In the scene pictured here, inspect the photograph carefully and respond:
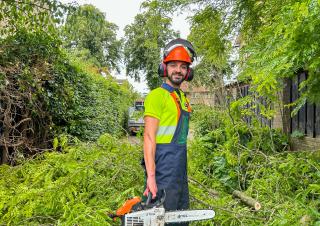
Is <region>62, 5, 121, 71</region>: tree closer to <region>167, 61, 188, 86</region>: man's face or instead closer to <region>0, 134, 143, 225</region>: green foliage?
<region>0, 134, 143, 225</region>: green foliage

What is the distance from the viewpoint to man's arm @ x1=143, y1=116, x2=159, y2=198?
259cm

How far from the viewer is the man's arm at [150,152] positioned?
8.48 feet

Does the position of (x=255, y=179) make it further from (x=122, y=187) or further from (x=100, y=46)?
(x=100, y=46)

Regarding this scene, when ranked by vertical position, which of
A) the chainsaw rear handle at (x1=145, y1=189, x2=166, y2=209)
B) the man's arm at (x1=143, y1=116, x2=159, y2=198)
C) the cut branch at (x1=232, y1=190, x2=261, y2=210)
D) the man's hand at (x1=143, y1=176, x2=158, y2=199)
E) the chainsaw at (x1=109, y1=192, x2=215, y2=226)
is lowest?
the cut branch at (x1=232, y1=190, x2=261, y2=210)

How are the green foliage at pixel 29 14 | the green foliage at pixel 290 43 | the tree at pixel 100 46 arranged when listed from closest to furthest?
the green foliage at pixel 290 43 → the green foliage at pixel 29 14 → the tree at pixel 100 46

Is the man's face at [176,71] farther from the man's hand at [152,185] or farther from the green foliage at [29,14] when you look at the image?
the green foliage at [29,14]

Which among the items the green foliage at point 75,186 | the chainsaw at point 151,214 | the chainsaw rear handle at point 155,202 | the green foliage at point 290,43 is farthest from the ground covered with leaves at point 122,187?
the green foliage at point 290,43

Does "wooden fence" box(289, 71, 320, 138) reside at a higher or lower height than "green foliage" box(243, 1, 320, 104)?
lower

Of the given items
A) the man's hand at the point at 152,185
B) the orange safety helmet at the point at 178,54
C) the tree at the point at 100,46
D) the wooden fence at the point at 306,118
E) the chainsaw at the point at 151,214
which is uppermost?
the tree at the point at 100,46

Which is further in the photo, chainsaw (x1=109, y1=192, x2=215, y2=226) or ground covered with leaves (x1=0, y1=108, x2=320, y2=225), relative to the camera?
ground covered with leaves (x1=0, y1=108, x2=320, y2=225)

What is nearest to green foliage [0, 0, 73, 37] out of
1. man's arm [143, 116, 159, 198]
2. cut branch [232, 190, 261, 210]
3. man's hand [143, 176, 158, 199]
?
man's arm [143, 116, 159, 198]

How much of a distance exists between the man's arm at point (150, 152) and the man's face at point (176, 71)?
1.26 ft

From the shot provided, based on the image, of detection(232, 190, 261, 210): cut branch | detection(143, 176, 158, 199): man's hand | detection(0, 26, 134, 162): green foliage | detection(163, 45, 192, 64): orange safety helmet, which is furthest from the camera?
detection(0, 26, 134, 162): green foliage

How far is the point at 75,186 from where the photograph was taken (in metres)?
3.71
